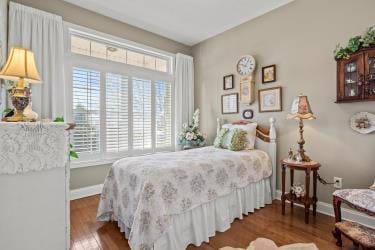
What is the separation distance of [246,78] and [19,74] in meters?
2.98

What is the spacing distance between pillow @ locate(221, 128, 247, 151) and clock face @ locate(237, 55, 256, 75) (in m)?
1.05

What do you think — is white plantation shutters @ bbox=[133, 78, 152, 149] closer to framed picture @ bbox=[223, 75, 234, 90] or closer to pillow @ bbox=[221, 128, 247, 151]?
framed picture @ bbox=[223, 75, 234, 90]

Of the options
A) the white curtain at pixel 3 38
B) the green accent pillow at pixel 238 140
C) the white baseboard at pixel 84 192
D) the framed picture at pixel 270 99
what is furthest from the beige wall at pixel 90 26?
the framed picture at pixel 270 99

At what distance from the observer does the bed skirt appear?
179cm

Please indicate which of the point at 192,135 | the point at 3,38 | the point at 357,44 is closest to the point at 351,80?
the point at 357,44

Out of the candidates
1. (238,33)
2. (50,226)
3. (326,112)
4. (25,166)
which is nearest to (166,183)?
(50,226)

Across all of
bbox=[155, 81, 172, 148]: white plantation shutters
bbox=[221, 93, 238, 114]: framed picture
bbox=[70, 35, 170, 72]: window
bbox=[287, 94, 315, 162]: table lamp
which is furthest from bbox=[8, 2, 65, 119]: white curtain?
bbox=[287, 94, 315, 162]: table lamp

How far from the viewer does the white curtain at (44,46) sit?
254cm

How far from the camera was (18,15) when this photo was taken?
2531 mm

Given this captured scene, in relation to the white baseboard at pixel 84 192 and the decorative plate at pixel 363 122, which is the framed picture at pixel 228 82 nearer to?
the decorative plate at pixel 363 122

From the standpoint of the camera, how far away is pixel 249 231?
84.7 inches

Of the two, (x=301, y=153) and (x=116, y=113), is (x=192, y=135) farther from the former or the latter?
(x=301, y=153)

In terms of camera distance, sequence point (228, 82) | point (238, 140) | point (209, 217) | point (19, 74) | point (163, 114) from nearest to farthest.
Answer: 1. point (19, 74)
2. point (209, 217)
3. point (238, 140)
4. point (228, 82)
5. point (163, 114)

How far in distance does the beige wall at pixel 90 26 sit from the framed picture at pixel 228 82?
1.56m
